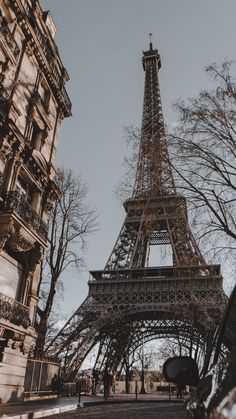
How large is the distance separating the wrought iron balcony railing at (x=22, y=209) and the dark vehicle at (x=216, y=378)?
11366 millimetres

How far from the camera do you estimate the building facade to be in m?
13.7

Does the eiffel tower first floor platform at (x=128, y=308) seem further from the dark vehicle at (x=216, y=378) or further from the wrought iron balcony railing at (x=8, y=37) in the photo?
the dark vehicle at (x=216, y=378)

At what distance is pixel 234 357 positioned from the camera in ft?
4.46

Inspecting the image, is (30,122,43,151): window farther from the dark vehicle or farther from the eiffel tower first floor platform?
the dark vehicle

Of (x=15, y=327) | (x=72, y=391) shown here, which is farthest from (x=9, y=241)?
(x=72, y=391)

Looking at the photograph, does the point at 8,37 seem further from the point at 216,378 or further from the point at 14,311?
the point at 216,378

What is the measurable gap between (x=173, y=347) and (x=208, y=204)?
→ 138 ft

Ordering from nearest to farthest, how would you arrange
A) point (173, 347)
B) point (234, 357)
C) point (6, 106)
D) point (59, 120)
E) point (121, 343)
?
point (234, 357), point (6, 106), point (59, 120), point (121, 343), point (173, 347)

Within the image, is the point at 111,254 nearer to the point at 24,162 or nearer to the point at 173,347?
the point at 173,347

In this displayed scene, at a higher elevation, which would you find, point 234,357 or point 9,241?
point 9,241

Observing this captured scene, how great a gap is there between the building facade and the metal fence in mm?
2255

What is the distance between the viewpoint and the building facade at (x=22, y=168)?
1371 cm

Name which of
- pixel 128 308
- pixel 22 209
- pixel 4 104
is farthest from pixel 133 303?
pixel 4 104

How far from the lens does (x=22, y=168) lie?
16156 mm
